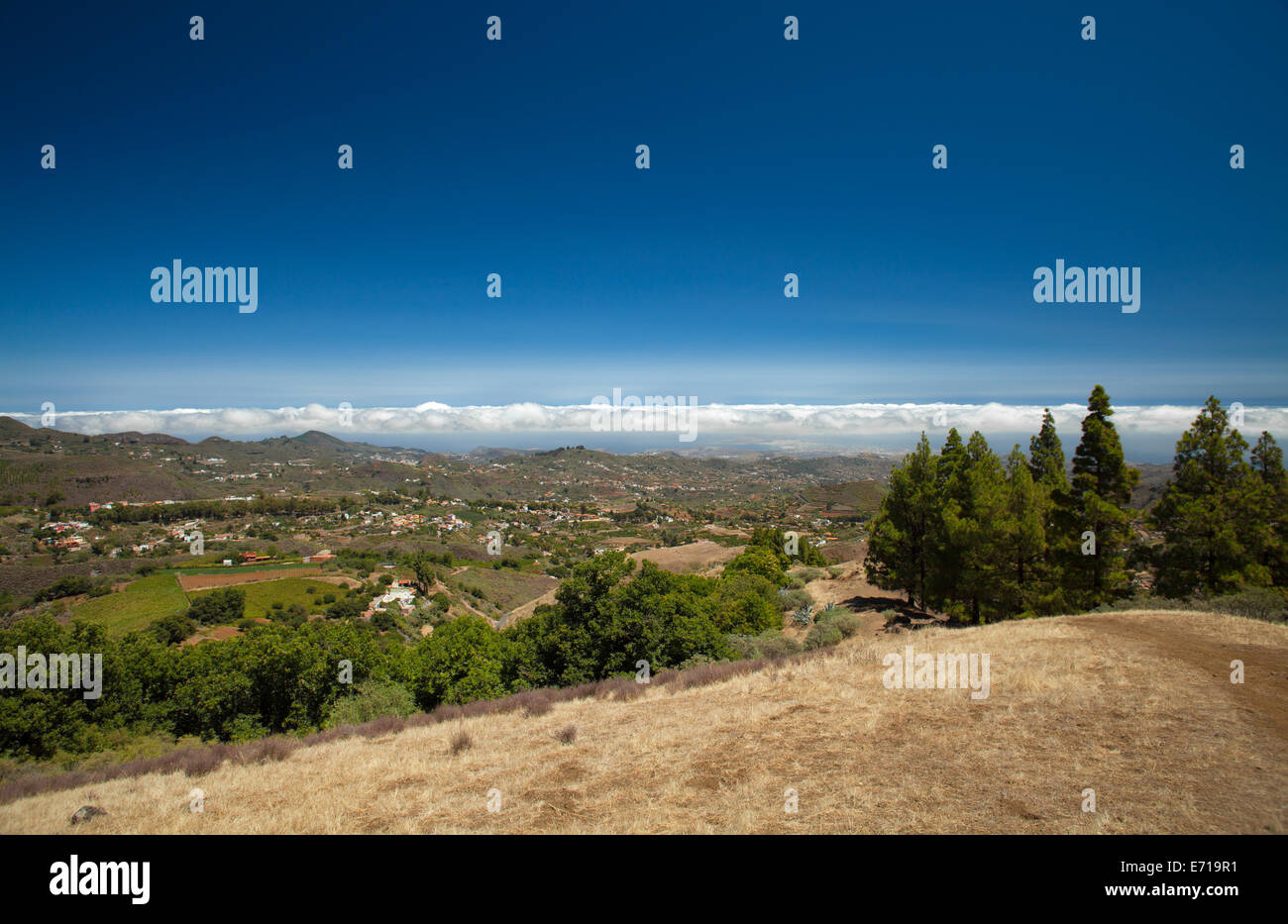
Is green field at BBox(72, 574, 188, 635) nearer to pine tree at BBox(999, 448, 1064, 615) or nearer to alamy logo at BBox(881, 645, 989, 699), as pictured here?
alamy logo at BBox(881, 645, 989, 699)

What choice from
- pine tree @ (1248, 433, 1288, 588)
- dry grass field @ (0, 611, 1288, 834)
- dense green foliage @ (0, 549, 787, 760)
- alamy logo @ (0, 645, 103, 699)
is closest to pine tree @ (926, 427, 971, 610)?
dry grass field @ (0, 611, 1288, 834)

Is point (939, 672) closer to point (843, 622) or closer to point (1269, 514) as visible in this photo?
point (843, 622)

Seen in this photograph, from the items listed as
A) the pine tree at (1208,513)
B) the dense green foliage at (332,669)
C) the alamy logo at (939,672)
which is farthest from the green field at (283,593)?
the pine tree at (1208,513)

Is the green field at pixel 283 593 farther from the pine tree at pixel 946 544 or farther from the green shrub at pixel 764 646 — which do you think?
the pine tree at pixel 946 544

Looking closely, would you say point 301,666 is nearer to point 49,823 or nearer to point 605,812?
point 49,823
